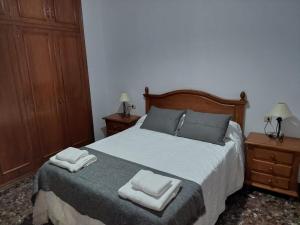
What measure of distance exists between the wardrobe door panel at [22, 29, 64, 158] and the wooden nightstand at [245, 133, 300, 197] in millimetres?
Result: 2568

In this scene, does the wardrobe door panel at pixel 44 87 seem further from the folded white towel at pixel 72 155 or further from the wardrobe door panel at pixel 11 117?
the folded white towel at pixel 72 155

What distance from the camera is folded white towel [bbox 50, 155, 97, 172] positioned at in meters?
1.82

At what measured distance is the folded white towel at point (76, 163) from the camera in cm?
182

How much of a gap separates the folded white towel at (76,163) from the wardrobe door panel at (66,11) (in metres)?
2.08

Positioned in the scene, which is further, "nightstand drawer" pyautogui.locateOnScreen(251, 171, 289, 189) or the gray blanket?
"nightstand drawer" pyautogui.locateOnScreen(251, 171, 289, 189)

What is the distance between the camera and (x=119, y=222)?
1.41m

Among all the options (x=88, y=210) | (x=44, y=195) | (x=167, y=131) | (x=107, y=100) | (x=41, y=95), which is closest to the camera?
(x=88, y=210)

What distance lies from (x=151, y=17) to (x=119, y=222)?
2.66m

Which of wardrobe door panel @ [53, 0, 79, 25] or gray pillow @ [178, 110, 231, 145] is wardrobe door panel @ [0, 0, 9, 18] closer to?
wardrobe door panel @ [53, 0, 79, 25]

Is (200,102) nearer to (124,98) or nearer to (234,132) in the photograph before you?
(234,132)

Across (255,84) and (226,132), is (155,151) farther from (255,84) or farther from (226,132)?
(255,84)

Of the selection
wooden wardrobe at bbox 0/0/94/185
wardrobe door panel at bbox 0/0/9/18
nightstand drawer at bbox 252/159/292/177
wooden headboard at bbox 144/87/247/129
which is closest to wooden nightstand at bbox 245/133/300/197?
nightstand drawer at bbox 252/159/292/177

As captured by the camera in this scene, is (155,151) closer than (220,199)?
No

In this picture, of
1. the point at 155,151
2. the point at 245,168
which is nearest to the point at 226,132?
the point at 245,168
